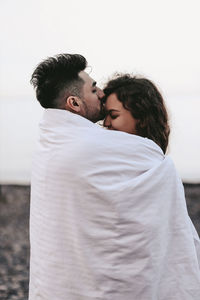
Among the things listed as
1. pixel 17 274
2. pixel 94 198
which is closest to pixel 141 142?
pixel 94 198

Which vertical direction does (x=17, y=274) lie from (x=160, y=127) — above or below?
below

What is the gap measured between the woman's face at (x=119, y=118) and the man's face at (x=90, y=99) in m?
0.19

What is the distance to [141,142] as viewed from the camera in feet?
6.75

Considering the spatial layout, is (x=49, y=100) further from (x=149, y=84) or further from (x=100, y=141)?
(x=149, y=84)

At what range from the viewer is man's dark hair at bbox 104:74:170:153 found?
2727mm

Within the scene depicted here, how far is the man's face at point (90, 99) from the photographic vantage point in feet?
7.76

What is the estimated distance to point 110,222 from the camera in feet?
6.39

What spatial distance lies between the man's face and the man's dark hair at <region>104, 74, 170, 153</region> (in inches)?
11.4

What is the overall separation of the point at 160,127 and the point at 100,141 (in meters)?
0.91

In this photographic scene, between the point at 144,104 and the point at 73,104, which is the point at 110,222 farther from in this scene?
the point at 144,104

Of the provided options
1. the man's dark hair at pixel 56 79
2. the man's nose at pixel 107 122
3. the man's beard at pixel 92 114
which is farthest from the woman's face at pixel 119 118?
the man's dark hair at pixel 56 79

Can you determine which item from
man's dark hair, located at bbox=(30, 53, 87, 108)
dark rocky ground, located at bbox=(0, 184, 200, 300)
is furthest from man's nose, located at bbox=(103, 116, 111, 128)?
dark rocky ground, located at bbox=(0, 184, 200, 300)

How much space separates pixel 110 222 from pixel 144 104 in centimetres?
100

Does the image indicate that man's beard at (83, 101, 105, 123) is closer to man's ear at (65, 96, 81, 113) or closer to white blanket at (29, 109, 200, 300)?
man's ear at (65, 96, 81, 113)
